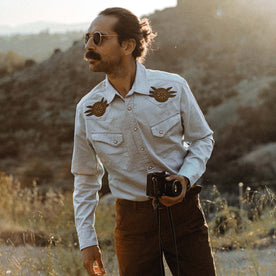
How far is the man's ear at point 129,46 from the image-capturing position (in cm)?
204

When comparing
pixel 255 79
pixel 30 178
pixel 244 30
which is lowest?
pixel 30 178

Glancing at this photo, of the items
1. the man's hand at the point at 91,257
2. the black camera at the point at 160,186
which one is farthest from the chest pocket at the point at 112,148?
the man's hand at the point at 91,257

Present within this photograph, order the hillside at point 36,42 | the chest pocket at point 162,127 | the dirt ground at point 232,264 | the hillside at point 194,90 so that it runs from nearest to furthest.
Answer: the chest pocket at point 162,127 → the dirt ground at point 232,264 → the hillside at point 194,90 → the hillside at point 36,42

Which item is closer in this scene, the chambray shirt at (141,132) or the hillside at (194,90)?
the chambray shirt at (141,132)

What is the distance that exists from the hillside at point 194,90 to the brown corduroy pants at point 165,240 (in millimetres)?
11184

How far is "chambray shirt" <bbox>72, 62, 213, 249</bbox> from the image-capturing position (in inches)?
75.1

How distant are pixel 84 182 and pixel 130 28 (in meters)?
0.77

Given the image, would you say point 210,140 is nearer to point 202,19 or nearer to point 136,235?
point 136,235

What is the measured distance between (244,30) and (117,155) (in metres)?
26.5

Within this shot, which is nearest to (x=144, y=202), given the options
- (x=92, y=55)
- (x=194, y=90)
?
(x=92, y=55)

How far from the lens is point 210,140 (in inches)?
77.8

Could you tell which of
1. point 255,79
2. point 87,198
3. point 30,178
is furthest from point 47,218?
point 255,79

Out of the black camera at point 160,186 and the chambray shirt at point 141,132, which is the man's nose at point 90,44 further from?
the black camera at point 160,186

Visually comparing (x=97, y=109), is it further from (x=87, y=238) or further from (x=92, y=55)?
(x=87, y=238)
